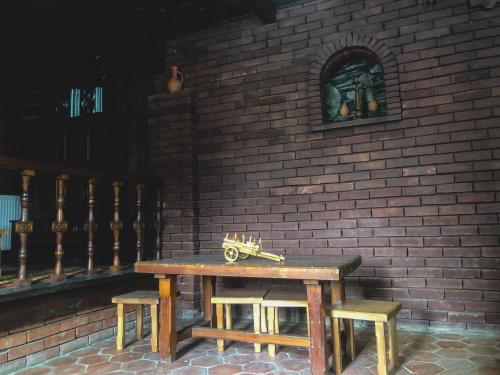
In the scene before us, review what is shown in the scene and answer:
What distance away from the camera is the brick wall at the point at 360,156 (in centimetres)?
344

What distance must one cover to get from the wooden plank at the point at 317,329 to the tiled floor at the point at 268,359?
27 centimetres

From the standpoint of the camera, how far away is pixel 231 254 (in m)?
2.89

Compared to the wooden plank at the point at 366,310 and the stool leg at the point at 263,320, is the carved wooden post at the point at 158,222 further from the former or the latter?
the wooden plank at the point at 366,310

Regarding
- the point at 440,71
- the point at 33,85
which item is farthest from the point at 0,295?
the point at 33,85

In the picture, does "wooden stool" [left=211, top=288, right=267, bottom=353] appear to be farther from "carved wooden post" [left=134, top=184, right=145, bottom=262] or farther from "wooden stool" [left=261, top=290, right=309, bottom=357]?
"carved wooden post" [left=134, top=184, right=145, bottom=262]

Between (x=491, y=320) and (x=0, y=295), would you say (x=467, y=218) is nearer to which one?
(x=491, y=320)

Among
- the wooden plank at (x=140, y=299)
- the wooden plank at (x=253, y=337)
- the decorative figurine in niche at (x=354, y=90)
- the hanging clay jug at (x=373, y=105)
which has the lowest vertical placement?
the wooden plank at (x=253, y=337)

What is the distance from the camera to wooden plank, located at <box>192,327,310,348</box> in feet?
8.71

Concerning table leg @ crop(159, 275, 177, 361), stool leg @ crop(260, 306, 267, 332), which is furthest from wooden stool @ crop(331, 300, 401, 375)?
table leg @ crop(159, 275, 177, 361)

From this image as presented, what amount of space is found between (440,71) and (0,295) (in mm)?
4095

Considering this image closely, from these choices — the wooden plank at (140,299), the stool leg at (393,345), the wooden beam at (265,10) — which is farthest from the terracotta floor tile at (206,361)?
the wooden beam at (265,10)

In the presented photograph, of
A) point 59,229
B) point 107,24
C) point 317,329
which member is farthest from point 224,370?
point 107,24

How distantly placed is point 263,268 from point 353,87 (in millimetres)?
2440

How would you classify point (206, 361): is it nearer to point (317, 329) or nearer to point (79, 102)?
point (317, 329)
